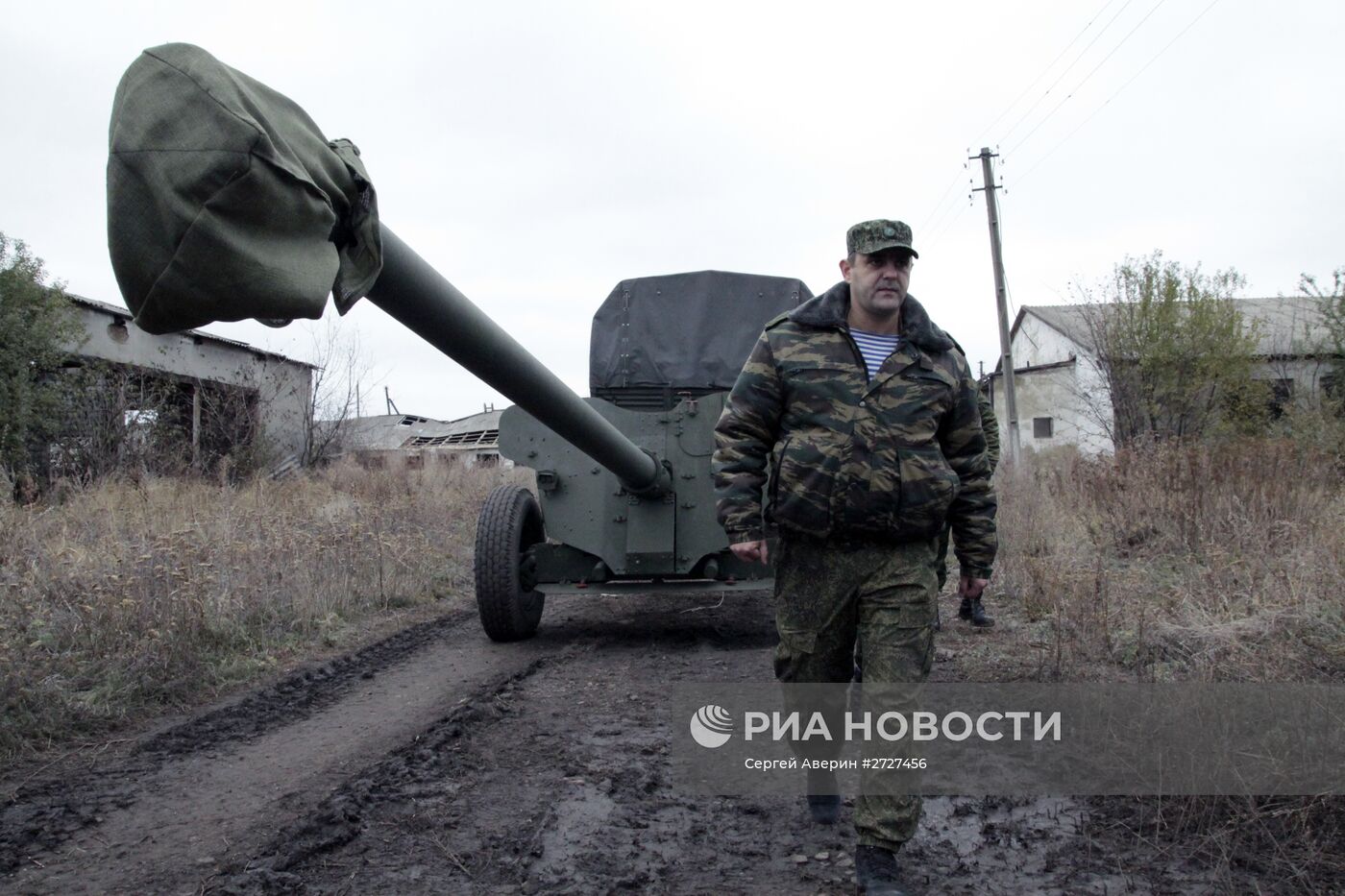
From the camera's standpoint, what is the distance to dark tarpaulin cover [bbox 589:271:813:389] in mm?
7473

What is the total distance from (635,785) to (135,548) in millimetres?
3949

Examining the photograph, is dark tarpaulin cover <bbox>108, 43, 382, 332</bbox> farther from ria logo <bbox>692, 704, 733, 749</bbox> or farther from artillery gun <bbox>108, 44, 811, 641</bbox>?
ria logo <bbox>692, 704, 733, 749</bbox>

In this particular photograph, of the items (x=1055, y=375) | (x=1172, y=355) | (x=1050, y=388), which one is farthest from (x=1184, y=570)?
(x=1050, y=388)

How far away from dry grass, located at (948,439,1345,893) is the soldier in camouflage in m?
0.92

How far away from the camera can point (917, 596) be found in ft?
9.05

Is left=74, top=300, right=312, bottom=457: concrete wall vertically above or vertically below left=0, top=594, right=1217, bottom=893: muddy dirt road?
above

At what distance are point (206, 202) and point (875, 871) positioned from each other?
2137 mm

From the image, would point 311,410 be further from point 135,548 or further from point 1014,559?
point 1014,559

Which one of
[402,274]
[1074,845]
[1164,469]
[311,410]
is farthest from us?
[311,410]

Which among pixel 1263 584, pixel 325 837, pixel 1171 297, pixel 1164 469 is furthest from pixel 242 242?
pixel 1171 297

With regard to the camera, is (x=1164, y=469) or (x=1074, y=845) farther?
(x=1164, y=469)

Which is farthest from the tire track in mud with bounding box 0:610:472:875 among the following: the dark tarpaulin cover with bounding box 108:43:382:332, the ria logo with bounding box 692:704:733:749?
the dark tarpaulin cover with bounding box 108:43:382:332

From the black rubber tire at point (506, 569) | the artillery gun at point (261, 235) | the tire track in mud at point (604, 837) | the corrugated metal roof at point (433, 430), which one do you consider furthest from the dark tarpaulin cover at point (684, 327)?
the corrugated metal roof at point (433, 430)

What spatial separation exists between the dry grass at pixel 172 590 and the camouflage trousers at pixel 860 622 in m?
3.05
